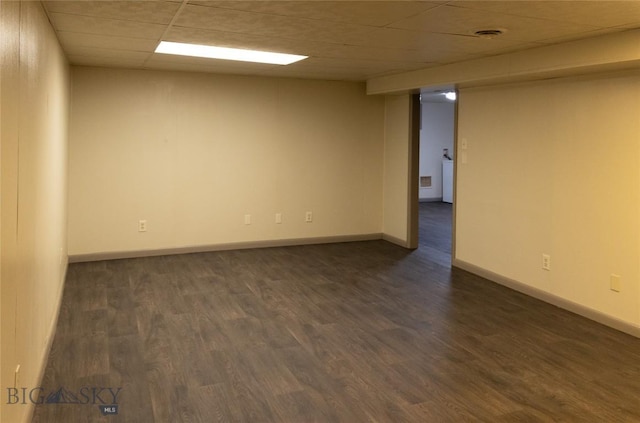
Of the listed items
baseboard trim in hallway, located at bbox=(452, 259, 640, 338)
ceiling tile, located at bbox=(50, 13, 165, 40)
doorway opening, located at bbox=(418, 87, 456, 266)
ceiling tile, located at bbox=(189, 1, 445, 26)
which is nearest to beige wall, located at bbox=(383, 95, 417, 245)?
baseboard trim in hallway, located at bbox=(452, 259, 640, 338)

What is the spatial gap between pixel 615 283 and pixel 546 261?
0.70 meters

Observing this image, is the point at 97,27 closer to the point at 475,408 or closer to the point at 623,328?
the point at 475,408

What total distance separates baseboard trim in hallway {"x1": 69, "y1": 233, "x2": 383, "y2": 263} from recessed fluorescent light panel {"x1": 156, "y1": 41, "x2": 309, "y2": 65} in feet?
7.92

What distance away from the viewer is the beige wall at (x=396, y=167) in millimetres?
6801

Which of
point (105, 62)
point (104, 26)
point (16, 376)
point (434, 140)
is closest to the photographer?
point (16, 376)

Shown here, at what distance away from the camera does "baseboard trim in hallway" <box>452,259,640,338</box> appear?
3932 millimetres

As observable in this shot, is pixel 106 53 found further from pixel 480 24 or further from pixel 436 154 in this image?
pixel 436 154

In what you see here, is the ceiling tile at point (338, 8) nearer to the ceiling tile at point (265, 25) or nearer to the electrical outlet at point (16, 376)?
the ceiling tile at point (265, 25)

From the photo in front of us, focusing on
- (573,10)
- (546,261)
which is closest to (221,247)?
(546,261)

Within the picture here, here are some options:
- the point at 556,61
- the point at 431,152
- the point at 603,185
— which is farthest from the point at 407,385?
the point at 431,152

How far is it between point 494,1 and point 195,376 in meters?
2.73

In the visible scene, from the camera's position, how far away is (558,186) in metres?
4.52

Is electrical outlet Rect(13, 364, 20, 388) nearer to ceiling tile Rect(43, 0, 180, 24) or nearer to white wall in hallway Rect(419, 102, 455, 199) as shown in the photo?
ceiling tile Rect(43, 0, 180, 24)

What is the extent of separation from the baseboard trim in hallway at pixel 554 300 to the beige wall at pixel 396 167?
1300 millimetres
